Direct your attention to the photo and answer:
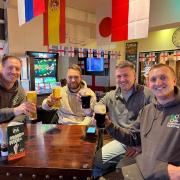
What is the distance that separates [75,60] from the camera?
7988 mm

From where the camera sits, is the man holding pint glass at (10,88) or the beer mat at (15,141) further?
the man holding pint glass at (10,88)

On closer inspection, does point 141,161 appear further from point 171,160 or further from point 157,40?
point 157,40

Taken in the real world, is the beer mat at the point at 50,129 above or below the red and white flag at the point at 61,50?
below

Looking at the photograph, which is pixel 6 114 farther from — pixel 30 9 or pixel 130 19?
pixel 130 19

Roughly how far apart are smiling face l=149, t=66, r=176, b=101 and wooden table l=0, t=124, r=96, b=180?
0.67 m

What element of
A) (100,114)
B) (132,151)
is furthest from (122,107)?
(100,114)

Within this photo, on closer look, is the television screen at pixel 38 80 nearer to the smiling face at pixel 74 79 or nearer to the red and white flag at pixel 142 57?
the smiling face at pixel 74 79

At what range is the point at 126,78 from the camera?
8.31 feet

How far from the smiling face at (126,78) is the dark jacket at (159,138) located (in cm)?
60

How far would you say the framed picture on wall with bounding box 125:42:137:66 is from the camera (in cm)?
837

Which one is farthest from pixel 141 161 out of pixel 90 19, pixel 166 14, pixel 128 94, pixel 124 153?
pixel 90 19

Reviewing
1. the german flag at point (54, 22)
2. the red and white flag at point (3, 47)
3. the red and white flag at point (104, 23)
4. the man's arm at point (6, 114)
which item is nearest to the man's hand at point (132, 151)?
the man's arm at point (6, 114)

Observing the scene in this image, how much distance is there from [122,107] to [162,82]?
740 millimetres

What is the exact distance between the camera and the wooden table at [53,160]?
1433 mm
